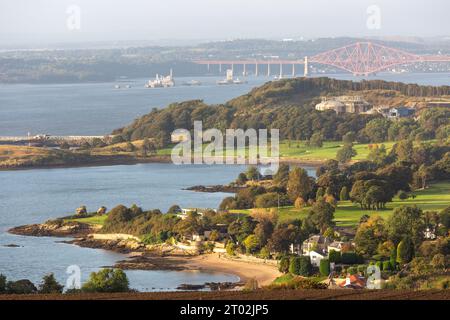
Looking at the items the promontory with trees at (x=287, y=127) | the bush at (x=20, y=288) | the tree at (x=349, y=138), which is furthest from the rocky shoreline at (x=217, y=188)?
the bush at (x=20, y=288)

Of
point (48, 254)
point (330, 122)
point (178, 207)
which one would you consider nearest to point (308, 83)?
point (330, 122)

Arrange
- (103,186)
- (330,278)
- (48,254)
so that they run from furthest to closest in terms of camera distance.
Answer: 1. (103,186)
2. (48,254)
3. (330,278)

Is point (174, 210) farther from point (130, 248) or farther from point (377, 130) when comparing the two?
point (377, 130)

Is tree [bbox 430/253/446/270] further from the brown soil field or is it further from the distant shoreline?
the distant shoreline
